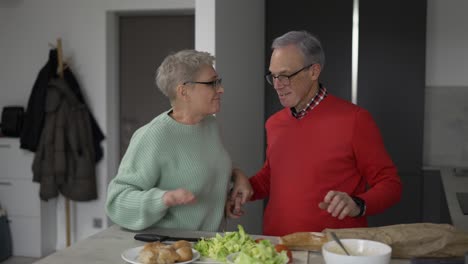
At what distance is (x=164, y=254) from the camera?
142 cm

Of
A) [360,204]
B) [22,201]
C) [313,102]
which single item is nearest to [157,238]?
[360,204]

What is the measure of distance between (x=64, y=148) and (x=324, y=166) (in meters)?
3.13

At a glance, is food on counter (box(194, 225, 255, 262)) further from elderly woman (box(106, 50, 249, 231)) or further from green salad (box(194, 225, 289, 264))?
elderly woman (box(106, 50, 249, 231))

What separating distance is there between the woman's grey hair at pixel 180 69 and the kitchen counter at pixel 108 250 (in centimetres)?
47

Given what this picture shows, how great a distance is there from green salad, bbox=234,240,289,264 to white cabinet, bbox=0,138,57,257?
3.91m

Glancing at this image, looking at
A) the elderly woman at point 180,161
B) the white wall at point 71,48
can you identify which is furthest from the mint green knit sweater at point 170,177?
the white wall at point 71,48

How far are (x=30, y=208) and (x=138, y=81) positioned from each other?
1.40 meters

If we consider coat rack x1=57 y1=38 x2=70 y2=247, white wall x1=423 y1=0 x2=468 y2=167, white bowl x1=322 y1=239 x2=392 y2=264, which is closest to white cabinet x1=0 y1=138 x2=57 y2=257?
coat rack x1=57 y1=38 x2=70 y2=247

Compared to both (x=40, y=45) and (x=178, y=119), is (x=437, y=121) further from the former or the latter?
(x=40, y=45)

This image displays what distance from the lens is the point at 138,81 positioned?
5145 mm

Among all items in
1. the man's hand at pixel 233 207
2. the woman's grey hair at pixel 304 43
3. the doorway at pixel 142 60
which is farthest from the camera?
the doorway at pixel 142 60

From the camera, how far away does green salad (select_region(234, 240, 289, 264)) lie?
4.34ft

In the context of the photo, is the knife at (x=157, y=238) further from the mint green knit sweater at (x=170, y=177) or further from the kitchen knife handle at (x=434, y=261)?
the kitchen knife handle at (x=434, y=261)

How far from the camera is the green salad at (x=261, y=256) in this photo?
4.34ft
